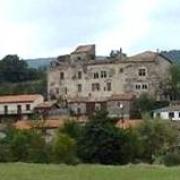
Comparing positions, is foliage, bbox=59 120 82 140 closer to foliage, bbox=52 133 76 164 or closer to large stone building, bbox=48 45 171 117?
foliage, bbox=52 133 76 164

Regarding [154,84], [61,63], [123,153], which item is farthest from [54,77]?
[123,153]

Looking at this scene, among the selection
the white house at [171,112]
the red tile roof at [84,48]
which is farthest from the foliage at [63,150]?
the red tile roof at [84,48]

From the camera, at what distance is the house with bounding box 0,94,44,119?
110 meters

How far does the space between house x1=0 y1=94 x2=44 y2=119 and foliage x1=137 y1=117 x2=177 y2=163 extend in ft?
131

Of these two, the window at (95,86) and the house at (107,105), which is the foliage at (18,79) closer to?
the window at (95,86)

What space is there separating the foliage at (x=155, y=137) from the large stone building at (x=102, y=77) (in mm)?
39280

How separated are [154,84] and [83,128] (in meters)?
54.2

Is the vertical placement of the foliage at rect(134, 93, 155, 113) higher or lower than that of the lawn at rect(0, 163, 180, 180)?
higher

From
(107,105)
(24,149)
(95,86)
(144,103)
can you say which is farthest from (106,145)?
(95,86)

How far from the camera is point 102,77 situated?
119 m

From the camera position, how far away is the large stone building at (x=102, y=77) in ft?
373

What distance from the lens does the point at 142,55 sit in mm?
119562

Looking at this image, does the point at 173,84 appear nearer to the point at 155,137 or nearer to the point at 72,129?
the point at 155,137

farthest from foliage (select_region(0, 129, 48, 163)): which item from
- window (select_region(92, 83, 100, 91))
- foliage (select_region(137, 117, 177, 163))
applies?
window (select_region(92, 83, 100, 91))
